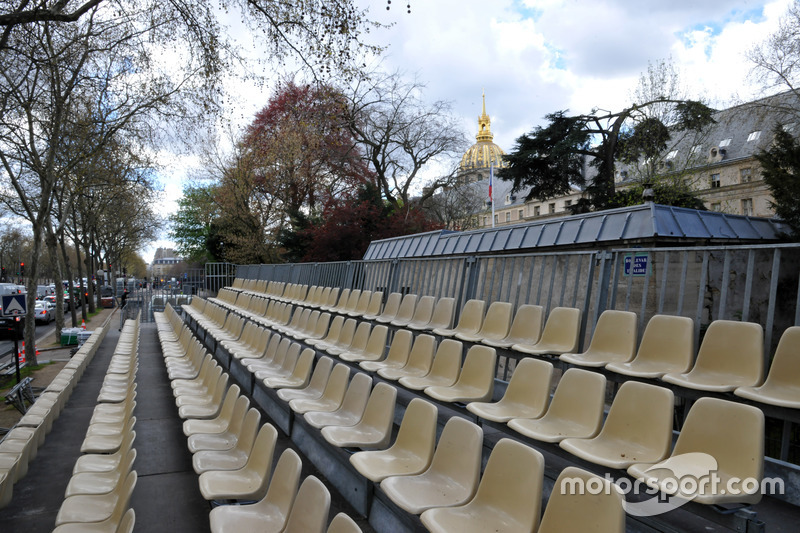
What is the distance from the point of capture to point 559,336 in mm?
4391

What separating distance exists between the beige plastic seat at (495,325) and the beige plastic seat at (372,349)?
820 mm

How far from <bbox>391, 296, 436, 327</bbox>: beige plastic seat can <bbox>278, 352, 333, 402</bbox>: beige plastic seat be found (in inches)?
66.2

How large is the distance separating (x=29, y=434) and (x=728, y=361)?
244 inches

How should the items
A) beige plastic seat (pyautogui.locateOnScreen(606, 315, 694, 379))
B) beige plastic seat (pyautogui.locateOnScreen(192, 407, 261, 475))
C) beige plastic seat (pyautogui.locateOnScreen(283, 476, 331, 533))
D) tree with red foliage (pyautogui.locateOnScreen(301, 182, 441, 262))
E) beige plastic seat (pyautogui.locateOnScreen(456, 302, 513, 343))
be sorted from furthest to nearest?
1. tree with red foliage (pyautogui.locateOnScreen(301, 182, 441, 262))
2. beige plastic seat (pyautogui.locateOnScreen(456, 302, 513, 343))
3. beige plastic seat (pyautogui.locateOnScreen(192, 407, 261, 475))
4. beige plastic seat (pyautogui.locateOnScreen(606, 315, 694, 379))
5. beige plastic seat (pyautogui.locateOnScreen(283, 476, 331, 533))

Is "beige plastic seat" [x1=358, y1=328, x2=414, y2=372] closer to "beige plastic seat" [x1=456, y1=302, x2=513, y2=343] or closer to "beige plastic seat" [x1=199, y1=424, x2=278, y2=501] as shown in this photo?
"beige plastic seat" [x1=456, y1=302, x2=513, y2=343]

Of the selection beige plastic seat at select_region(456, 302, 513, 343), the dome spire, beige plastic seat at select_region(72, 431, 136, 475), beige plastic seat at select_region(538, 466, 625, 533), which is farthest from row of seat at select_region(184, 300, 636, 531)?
the dome spire

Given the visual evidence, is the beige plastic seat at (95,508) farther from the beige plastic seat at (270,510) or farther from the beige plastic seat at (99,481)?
the beige plastic seat at (270,510)

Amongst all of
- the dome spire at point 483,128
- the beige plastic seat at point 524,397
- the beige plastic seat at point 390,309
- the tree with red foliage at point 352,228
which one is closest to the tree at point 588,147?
the tree with red foliage at point 352,228

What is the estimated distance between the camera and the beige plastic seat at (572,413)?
2.84 m

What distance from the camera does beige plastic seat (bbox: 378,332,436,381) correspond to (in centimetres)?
454

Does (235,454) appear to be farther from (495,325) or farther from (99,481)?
(495,325)

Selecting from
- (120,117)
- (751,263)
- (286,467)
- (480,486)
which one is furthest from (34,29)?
(751,263)

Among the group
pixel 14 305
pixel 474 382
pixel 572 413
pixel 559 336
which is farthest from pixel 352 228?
pixel 572 413

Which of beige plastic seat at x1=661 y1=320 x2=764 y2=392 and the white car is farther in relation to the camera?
the white car
